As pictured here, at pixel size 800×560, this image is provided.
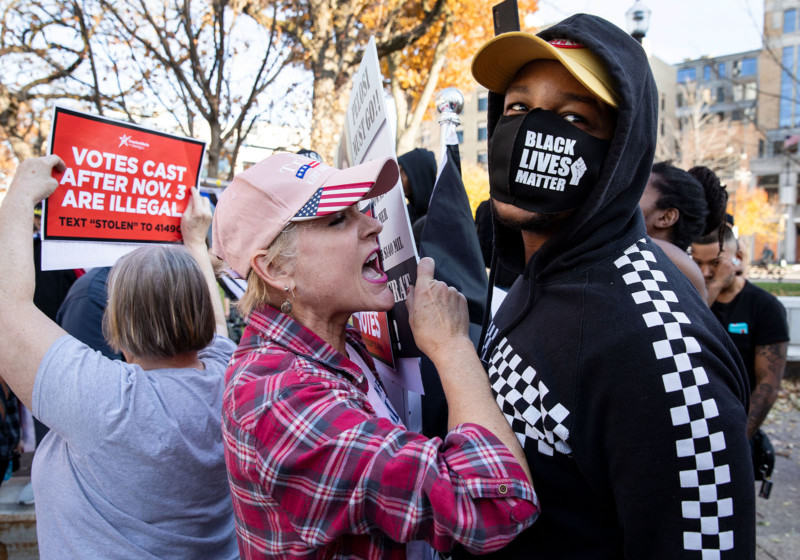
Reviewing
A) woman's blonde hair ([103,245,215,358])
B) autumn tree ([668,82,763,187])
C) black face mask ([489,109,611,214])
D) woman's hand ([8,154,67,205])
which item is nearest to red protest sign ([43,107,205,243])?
woman's hand ([8,154,67,205])

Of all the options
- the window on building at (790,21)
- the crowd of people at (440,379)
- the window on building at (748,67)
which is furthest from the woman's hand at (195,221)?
the window on building at (748,67)

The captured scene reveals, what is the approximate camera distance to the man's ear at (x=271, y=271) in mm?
1671

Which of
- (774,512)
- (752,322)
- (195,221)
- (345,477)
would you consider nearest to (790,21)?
(774,512)

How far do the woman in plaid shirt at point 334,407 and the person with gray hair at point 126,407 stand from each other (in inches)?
16.7

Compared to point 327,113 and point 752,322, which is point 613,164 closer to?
point 752,322

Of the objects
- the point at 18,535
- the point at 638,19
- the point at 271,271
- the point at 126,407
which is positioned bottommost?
the point at 18,535

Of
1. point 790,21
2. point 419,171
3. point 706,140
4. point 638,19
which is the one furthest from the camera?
point 790,21

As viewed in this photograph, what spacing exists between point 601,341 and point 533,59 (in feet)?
2.69

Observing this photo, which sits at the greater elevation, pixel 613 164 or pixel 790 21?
pixel 790 21

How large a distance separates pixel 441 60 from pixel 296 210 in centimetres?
843

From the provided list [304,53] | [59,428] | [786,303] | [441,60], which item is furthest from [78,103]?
[786,303]

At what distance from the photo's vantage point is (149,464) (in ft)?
6.00

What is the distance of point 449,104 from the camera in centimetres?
226

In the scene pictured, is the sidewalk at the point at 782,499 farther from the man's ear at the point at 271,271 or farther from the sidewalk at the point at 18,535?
the sidewalk at the point at 18,535
